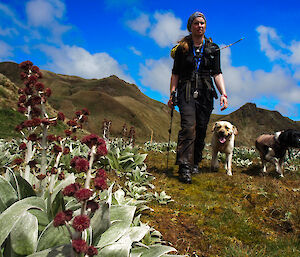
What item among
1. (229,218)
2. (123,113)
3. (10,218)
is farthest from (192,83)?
(123,113)

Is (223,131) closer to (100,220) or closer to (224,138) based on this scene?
(224,138)

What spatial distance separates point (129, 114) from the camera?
96.6 meters

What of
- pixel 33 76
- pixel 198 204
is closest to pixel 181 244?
pixel 198 204

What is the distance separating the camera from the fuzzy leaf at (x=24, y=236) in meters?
1.59

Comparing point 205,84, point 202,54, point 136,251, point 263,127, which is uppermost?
point 263,127

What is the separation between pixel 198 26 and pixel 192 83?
4.99 ft

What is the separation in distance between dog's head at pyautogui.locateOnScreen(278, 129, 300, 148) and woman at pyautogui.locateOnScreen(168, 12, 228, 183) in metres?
2.76

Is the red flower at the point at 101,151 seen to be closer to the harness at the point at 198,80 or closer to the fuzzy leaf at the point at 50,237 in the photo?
the fuzzy leaf at the point at 50,237

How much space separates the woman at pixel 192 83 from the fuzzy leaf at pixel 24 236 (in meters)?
4.94

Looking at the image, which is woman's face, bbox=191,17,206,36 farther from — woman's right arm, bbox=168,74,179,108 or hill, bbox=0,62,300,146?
hill, bbox=0,62,300,146

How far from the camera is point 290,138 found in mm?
7672

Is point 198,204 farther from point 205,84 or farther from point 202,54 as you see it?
point 202,54

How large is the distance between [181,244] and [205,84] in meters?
4.67

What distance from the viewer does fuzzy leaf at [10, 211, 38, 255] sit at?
5.20 ft
